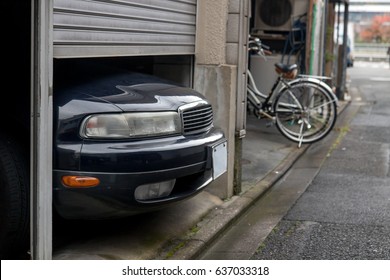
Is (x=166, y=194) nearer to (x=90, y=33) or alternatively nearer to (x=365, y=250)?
(x=90, y=33)

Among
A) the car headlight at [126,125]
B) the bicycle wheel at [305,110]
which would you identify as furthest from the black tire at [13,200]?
the bicycle wheel at [305,110]

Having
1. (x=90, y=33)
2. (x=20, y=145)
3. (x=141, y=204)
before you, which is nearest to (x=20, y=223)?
(x=20, y=145)

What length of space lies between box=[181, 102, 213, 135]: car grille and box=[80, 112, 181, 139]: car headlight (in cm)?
25

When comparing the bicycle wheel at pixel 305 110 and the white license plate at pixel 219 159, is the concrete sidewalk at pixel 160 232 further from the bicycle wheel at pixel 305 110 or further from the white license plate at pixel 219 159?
the bicycle wheel at pixel 305 110

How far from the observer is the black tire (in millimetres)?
4059

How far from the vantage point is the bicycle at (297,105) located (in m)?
9.01

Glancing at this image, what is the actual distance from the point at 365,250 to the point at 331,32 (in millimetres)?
10472

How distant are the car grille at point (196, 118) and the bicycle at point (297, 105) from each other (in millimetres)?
3852

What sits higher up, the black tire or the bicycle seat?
the bicycle seat

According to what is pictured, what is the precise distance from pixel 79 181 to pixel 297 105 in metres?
5.55

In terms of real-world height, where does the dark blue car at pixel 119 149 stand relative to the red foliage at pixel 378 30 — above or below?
below

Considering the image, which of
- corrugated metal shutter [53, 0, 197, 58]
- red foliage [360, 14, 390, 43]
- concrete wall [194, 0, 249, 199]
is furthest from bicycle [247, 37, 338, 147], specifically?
red foliage [360, 14, 390, 43]

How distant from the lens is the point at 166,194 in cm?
452

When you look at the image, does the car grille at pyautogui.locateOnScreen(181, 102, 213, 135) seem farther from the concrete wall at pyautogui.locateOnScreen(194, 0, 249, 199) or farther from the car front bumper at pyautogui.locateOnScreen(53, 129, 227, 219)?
the concrete wall at pyautogui.locateOnScreen(194, 0, 249, 199)
